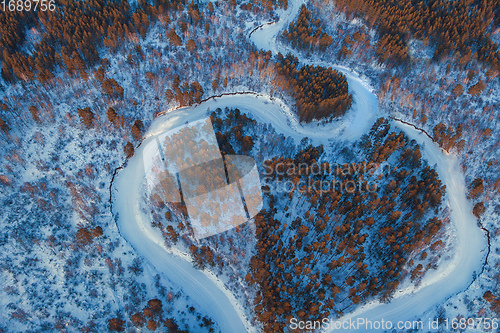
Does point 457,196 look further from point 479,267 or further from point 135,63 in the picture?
point 135,63

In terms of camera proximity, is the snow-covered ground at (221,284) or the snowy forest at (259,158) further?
the snow-covered ground at (221,284)

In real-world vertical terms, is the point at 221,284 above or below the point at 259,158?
below

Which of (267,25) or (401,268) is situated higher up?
(267,25)

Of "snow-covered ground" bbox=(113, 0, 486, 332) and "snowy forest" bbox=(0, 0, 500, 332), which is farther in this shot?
"snow-covered ground" bbox=(113, 0, 486, 332)

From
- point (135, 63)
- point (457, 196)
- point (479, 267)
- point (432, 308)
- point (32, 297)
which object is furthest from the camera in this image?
point (135, 63)

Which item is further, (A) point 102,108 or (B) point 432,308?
(A) point 102,108

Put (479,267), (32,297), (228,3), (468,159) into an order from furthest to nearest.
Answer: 1. (228,3)
2. (468,159)
3. (479,267)
4. (32,297)

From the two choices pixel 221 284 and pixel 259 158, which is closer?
pixel 221 284

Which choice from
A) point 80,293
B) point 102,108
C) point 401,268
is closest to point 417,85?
point 401,268
